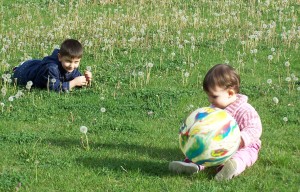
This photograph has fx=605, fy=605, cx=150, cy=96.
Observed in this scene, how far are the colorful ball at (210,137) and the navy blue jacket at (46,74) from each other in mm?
4489

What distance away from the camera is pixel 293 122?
931 cm

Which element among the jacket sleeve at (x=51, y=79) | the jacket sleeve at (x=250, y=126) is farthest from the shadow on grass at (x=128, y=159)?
the jacket sleeve at (x=51, y=79)

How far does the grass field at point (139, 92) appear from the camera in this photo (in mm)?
7262

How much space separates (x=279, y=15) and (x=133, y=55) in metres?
5.26

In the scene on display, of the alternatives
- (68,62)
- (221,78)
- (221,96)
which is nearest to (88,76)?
(68,62)

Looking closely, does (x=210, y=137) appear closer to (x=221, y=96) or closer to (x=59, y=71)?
(x=221, y=96)

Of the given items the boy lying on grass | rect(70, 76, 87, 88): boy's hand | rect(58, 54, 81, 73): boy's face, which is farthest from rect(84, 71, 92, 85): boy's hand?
rect(58, 54, 81, 73): boy's face

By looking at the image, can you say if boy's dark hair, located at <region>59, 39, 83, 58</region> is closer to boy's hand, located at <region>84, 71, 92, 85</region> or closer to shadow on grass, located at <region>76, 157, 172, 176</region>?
boy's hand, located at <region>84, 71, 92, 85</region>

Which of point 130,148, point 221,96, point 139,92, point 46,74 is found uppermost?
point 221,96

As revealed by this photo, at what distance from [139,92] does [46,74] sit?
1827 mm

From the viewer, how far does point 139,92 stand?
35.0ft

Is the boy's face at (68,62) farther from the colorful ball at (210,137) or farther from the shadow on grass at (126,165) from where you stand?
the colorful ball at (210,137)

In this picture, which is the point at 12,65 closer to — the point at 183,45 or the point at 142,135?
the point at 183,45

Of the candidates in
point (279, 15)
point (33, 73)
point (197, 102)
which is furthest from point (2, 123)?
point (279, 15)
